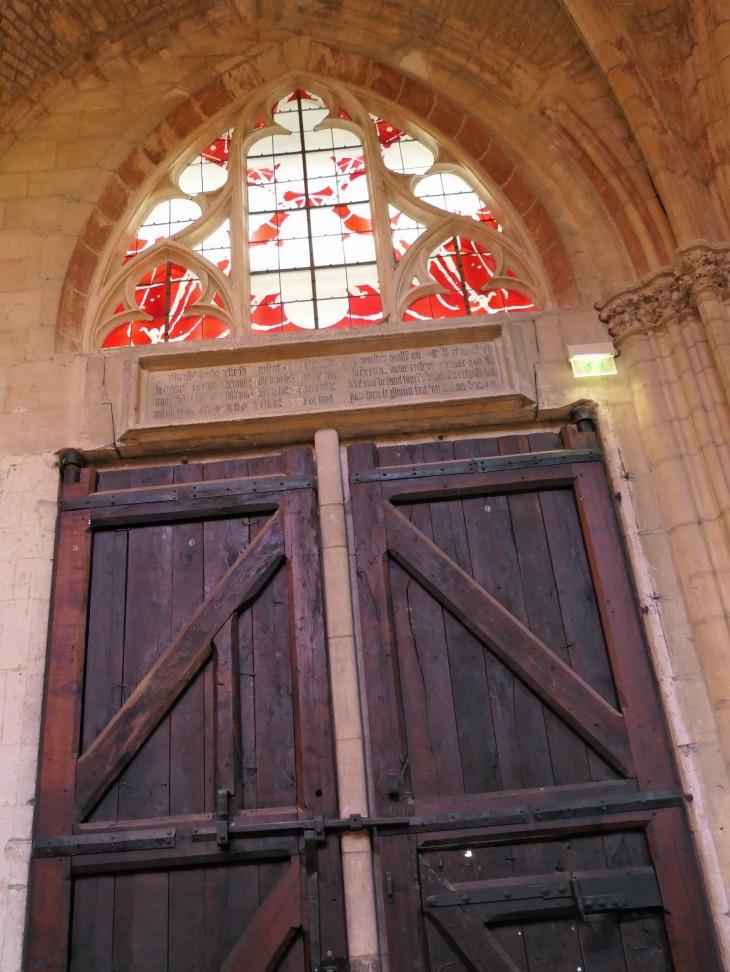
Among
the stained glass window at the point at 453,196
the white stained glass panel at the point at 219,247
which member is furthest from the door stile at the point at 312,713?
the stained glass window at the point at 453,196

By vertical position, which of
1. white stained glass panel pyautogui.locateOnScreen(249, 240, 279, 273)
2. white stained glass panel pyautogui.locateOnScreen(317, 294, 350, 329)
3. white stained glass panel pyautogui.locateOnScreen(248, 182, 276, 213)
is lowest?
white stained glass panel pyautogui.locateOnScreen(317, 294, 350, 329)

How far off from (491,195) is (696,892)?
4.44 meters

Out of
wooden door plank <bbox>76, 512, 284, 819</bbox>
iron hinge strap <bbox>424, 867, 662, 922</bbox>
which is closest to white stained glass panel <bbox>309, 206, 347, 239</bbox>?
wooden door plank <bbox>76, 512, 284, 819</bbox>

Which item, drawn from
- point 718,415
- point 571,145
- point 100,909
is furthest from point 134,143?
point 100,909

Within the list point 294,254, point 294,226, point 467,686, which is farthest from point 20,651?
point 294,226

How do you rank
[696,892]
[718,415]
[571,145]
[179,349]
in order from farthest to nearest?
1. [571,145]
2. [179,349]
3. [718,415]
4. [696,892]

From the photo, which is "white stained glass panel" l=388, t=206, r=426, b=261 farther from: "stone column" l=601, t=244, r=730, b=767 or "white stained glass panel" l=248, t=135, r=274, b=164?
"stone column" l=601, t=244, r=730, b=767

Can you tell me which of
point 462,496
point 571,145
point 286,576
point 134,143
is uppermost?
point 134,143

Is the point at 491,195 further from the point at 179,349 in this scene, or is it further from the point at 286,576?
the point at 286,576

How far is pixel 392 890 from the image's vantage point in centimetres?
424

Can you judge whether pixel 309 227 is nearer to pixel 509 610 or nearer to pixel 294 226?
pixel 294 226

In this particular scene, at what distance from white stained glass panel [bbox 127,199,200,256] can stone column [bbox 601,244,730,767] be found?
294 centimetres

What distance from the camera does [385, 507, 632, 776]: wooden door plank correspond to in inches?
179

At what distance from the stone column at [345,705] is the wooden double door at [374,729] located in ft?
0.19
